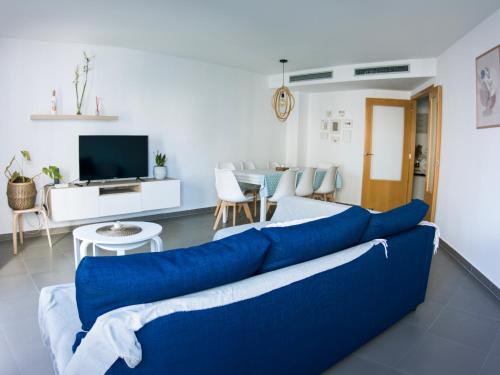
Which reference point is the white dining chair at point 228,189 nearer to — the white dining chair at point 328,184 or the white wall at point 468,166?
the white dining chair at point 328,184

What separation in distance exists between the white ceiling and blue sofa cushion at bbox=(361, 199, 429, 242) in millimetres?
1891

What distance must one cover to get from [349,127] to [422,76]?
1892mm

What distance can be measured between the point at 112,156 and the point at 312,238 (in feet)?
12.5

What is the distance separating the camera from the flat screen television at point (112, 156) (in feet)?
15.5

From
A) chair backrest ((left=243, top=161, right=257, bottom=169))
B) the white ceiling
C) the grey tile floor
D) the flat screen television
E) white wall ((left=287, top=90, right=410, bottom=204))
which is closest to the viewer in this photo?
the grey tile floor

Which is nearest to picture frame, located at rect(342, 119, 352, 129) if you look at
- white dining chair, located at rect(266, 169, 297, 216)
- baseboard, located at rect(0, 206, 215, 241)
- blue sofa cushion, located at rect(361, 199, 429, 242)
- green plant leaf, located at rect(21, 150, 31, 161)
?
white dining chair, located at rect(266, 169, 297, 216)

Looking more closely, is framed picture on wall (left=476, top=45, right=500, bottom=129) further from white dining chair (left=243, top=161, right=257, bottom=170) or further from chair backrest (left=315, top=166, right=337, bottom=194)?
white dining chair (left=243, top=161, right=257, bottom=170)

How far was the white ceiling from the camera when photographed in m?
3.38

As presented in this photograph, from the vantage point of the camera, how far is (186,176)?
599cm

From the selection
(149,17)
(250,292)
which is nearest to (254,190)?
(149,17)

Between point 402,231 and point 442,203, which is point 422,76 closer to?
point 442,203

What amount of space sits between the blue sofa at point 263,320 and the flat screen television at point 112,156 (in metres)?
3.09

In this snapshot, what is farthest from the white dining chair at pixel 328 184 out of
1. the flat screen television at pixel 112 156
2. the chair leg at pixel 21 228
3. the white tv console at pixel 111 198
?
the chair leg at pixel 21 228

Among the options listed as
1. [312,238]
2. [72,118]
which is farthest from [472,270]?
[72,118]
